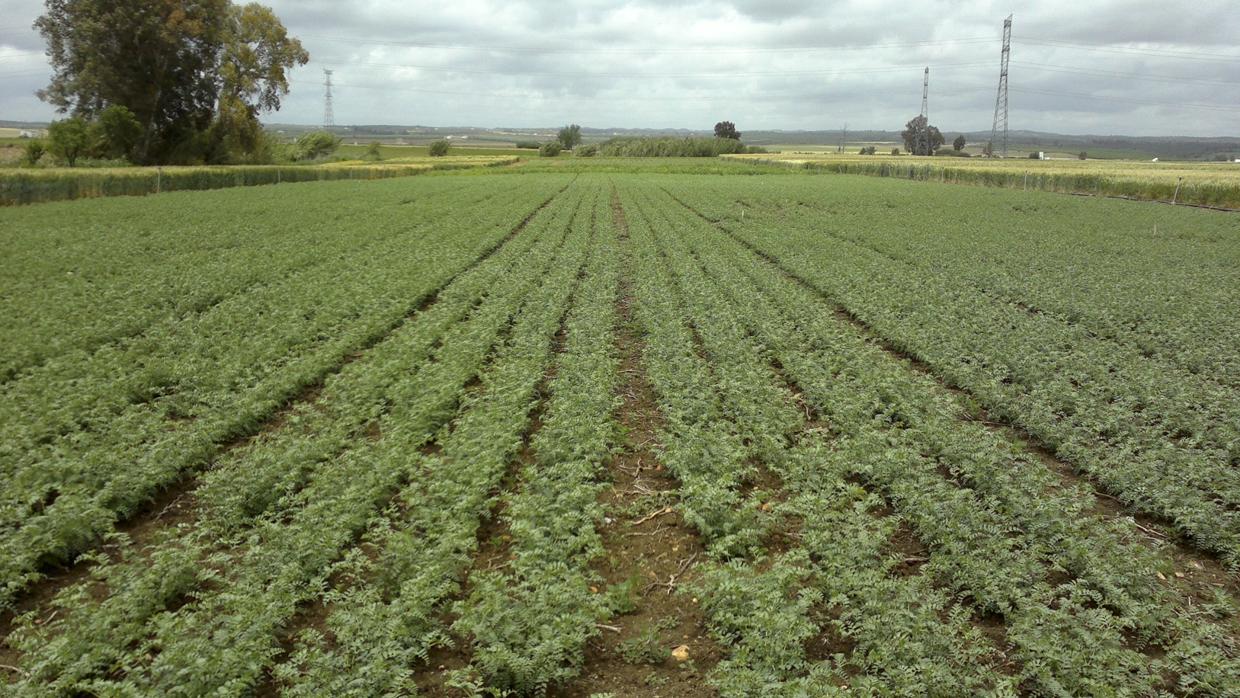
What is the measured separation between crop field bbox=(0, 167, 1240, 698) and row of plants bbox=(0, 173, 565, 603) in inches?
2.2

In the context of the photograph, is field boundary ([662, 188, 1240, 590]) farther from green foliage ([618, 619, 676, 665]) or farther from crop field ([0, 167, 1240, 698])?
green foliage ([618, 619, 676, 665])

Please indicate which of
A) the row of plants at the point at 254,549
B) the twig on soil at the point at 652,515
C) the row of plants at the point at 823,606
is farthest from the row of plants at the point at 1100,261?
the row of plants at the point at 254,549

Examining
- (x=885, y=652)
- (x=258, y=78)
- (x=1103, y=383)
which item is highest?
(x=258, y=78)

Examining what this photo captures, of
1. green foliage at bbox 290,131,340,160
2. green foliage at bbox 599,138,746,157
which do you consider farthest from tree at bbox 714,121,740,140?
green foliage at bbox 290,131,340,160

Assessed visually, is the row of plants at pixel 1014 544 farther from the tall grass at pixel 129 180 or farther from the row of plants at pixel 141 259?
the tall grass at pixel 129 180

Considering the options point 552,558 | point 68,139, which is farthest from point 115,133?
point 552,558

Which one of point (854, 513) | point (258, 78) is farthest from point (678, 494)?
point (258, 78)

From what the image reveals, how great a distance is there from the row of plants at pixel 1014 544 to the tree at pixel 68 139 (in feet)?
218

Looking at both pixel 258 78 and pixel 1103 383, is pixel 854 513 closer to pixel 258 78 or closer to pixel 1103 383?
pixel 1103 383

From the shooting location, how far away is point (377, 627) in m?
5.05

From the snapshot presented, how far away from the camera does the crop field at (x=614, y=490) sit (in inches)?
196

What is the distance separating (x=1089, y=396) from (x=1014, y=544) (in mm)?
4602

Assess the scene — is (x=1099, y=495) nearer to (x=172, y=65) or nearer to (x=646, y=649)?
(x=646, y=649)

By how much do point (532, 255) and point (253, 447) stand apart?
48.1 feet
